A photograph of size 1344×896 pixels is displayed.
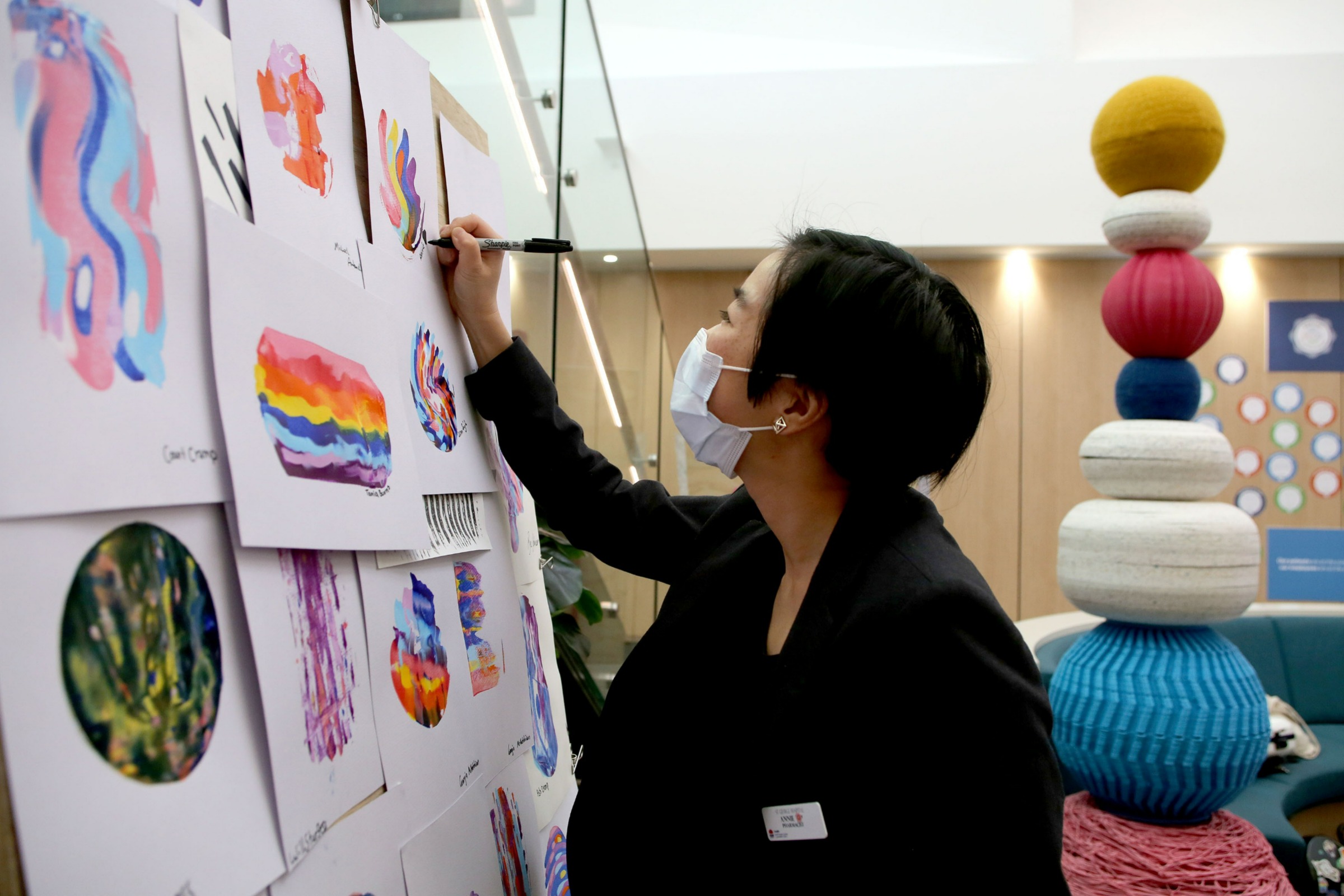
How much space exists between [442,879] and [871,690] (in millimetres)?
422

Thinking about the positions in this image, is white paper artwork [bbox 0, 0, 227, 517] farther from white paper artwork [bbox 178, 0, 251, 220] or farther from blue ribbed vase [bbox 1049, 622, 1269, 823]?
blue ribbed vase [bbox 1049, 622, 1269, 823]

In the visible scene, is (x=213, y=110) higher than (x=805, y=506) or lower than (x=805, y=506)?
higher

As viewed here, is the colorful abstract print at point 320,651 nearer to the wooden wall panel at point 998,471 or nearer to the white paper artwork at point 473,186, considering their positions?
the white paper artwork at point 473,186

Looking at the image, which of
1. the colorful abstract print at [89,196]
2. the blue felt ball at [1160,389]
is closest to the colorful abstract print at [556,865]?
the colorful abstract print at [89,196]

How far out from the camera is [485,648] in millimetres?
952

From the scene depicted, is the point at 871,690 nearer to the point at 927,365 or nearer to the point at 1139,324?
the point at 927,365

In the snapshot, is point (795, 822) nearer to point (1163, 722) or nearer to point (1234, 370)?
point (1163, 722)

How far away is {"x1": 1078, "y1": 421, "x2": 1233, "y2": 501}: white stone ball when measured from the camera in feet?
7.22

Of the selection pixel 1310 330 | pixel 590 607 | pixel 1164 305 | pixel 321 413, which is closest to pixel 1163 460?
pixel 1164 305

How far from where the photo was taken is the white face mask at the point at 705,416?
3.44 feet

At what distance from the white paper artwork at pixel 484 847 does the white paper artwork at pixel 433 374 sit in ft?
1.01

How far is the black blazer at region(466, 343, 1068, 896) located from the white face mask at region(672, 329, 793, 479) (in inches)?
5.7

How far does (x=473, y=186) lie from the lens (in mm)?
1077

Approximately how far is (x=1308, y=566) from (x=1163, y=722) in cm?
296
